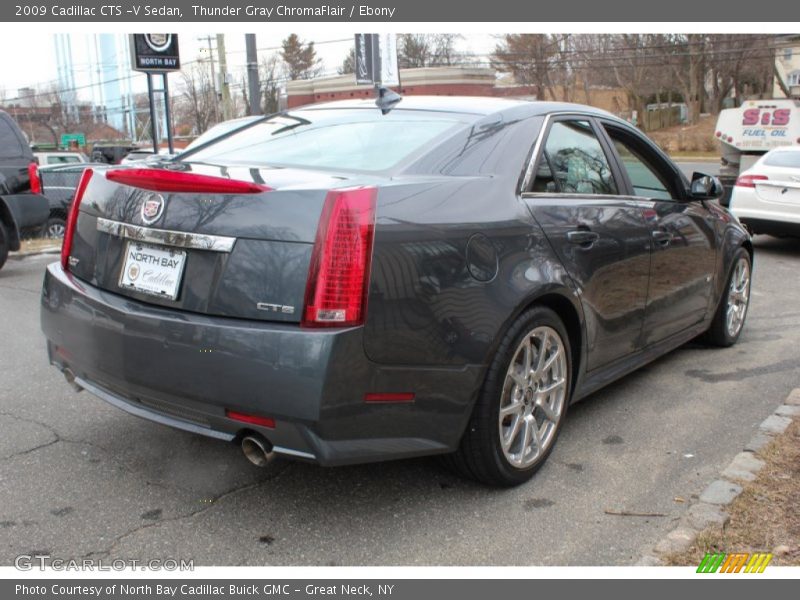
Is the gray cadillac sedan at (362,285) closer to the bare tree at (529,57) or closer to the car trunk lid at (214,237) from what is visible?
the car trunk lid at (214,237)

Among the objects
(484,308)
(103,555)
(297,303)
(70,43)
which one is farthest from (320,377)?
(70,43)

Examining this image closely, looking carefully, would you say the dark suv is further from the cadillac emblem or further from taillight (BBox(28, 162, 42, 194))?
the cadillac emblem

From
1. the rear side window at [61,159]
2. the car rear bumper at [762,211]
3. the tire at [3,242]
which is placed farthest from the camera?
the rear side window at [61,159]

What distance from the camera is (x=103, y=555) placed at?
2842 mm

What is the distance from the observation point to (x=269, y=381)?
8.75 ft

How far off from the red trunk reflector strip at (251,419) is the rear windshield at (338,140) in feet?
3.72

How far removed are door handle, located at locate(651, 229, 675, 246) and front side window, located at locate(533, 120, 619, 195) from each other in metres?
0.37

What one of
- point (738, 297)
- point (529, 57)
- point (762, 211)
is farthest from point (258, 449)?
point (529, 57)

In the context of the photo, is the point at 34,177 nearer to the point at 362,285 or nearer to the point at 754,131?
the point at 362,285

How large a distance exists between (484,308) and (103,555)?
1.67 m

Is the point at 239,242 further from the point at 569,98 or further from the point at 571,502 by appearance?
the point at 569,98

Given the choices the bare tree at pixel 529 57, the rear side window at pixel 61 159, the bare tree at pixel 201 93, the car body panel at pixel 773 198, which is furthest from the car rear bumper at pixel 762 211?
the bare tree at pixel 201 93

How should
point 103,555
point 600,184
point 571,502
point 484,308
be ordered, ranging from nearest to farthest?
point 103,555
point 484,308
point 571,502
point 600,184

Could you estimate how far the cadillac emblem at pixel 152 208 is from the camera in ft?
9.80
